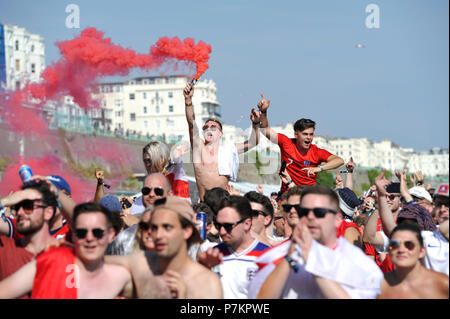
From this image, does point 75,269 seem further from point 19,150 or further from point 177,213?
point 19,150

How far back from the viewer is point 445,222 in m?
5.98

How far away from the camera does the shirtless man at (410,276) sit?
534cm

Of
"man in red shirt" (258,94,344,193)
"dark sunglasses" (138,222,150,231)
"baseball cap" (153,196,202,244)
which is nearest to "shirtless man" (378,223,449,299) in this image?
"baseball cap" (153,196,202,244)

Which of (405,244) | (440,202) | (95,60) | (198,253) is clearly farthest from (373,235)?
(95,60)

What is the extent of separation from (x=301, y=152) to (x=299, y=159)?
140mm

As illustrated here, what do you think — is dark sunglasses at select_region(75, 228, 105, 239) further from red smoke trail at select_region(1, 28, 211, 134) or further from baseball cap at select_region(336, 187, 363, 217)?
red smoke trail at select_region(1, 28, 211, 134)

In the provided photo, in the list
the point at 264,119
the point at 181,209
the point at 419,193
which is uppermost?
the point at 264,119

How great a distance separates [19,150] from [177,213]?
146ft

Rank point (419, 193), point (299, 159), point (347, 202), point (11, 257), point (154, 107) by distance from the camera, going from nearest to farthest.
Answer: point (11, 257)
point (419, 193)
point (347, 202)
point (299, 159)
point (154, 107)

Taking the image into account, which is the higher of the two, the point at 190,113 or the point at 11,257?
the point at 190,113

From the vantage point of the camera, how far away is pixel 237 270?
20.2 ft

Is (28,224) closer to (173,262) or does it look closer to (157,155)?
(173,262)

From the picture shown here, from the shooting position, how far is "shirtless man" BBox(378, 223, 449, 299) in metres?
5.34
